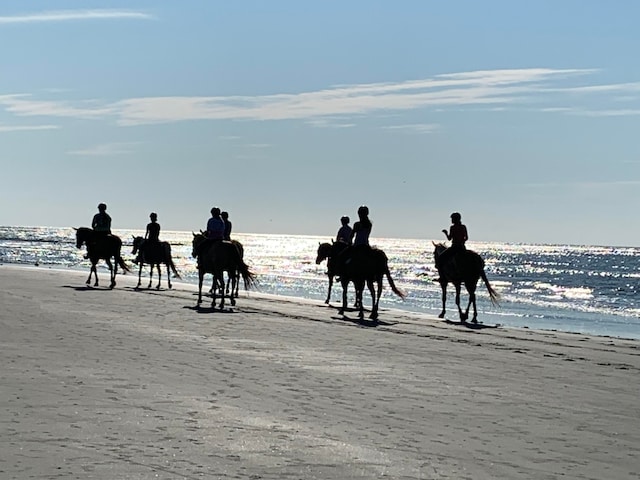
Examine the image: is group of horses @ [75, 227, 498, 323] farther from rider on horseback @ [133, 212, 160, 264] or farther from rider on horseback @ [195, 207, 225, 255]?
rider on horseback @ [133, 212, 160, 264]

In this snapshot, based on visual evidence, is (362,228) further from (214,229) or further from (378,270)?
(214,229)

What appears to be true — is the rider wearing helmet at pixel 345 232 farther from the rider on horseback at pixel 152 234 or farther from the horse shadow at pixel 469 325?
the rider on horseback at pixel 152 234

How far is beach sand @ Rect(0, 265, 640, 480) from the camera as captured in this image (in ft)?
25.6

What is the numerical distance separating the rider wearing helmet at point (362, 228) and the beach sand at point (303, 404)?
352cm

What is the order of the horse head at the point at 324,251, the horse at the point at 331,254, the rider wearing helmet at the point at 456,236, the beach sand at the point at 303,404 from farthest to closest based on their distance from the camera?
1. the horse head at the point at 324,251
2. the horse at the point at 331,254
3. the rider wearing helmet at the point at 456,236
4. the beach sand at the point at 303,404

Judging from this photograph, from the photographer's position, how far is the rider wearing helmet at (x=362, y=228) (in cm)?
2227

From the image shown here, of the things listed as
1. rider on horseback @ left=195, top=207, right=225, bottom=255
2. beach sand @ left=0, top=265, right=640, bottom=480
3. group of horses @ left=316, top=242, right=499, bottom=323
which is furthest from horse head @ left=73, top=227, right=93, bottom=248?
beach sand @ left=0, top=265, right=640, bottom=480

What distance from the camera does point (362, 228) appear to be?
2264 centimetres

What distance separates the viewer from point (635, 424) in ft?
33.4

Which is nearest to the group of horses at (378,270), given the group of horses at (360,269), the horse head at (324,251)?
the group of horses at (360,269)

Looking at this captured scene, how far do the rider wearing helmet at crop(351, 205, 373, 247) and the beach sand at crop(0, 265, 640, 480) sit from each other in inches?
139

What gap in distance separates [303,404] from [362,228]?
488 inches

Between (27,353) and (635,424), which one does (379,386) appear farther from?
(27,353)

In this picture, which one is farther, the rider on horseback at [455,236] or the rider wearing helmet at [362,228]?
the rider on horseback at [455,236]
